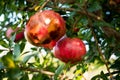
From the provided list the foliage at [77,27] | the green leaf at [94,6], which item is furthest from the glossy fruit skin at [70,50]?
the green leaf at [94,6]

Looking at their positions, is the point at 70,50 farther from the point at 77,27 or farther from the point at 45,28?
the point at 77,27

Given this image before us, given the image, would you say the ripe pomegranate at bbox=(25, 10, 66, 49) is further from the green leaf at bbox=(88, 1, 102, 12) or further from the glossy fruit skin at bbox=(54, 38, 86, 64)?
the green leaf at bbox=(88, 1, 102, 12)

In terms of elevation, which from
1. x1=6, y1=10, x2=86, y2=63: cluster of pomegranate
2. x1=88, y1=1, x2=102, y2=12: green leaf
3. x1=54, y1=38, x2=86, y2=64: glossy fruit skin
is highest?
x1=88, y1=1, x2=102, y2=12: green leaf

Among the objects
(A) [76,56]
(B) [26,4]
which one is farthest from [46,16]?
(B) [26,4]

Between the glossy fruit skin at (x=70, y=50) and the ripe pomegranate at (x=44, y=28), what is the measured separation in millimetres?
120

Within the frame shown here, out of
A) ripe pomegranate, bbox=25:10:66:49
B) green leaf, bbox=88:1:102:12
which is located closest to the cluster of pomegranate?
ripe pomegranate, bbox=25:10:66:49

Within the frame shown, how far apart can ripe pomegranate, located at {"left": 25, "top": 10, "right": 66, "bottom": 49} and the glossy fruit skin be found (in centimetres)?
12

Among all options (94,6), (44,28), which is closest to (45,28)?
(44,28)

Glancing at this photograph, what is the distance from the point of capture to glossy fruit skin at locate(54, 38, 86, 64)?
4.42 feet

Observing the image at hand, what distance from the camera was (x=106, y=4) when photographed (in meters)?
1.93

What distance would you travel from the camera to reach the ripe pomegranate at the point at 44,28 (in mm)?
1206

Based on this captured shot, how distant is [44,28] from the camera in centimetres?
121

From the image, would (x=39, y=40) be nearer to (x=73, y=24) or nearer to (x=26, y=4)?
(x=73, y=24)

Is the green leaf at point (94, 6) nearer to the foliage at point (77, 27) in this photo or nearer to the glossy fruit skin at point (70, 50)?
the foliage at point (77, 27)
